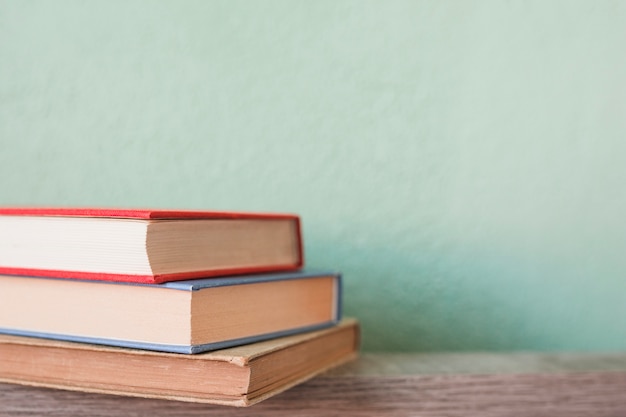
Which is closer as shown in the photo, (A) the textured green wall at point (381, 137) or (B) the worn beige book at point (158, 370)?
(B) the worn beige book at point (158, 370)

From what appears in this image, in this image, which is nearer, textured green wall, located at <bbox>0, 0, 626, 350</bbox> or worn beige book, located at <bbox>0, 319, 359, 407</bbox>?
worn beige book, located at <bbox>0, 319, 359, 407</bbox>

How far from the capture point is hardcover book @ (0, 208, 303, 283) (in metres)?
0.55

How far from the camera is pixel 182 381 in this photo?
54 cm

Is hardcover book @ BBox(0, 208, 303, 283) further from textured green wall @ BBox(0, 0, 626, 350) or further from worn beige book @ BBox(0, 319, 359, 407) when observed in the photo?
textured green wall @ BBox(0, 0, 626, 350)

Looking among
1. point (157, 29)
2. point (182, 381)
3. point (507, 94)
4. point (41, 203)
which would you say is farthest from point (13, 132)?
point (507, 94)

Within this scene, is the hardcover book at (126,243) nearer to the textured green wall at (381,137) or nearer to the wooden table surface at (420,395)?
the wooden table surface at (420,395)

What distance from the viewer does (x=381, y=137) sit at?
88 centimetres

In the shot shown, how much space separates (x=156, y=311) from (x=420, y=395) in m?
0.29

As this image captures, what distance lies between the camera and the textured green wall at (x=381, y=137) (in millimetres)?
858

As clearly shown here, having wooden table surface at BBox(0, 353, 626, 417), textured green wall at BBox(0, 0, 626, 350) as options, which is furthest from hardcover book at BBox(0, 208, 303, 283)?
textured green wall at BBox(0, 0, 626, 350)

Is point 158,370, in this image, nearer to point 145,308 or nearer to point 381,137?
point 145,308

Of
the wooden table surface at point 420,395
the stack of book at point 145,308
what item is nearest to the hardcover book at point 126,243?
the stack of book at point 145,308

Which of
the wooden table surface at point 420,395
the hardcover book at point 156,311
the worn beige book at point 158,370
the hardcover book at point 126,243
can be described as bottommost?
the wooden table surface at point 420,395

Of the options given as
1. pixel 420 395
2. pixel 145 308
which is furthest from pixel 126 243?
pixel 420 395
